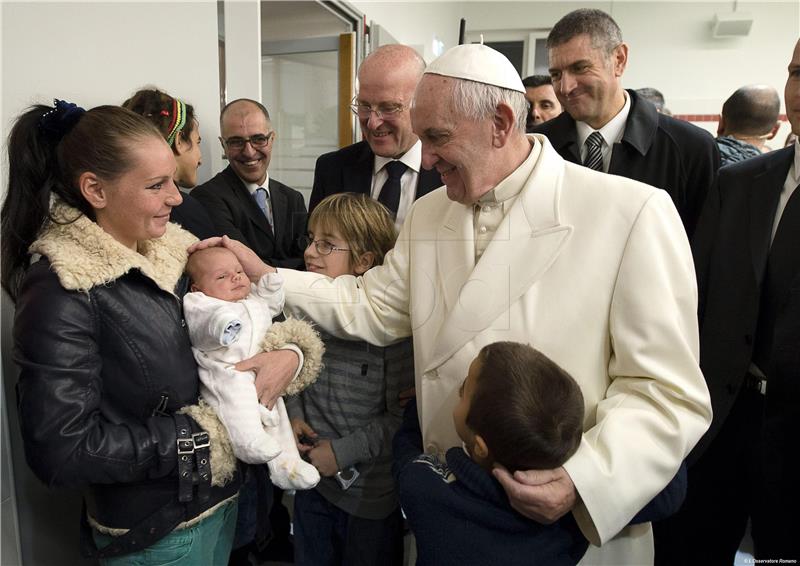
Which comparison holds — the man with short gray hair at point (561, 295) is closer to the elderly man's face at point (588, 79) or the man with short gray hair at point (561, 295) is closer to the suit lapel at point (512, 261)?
the suit lapel at point (512, 261)

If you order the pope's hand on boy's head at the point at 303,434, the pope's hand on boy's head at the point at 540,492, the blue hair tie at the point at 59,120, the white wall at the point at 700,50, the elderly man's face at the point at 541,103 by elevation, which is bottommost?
the pope's hand on boy's head at the point at 303,434

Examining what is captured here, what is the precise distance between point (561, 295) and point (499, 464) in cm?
40

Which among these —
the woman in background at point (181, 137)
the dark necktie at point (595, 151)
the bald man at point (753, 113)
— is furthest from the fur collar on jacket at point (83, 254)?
the bald man at point (753, 113)

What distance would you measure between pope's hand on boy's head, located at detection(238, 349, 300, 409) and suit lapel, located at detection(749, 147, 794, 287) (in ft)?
4.70

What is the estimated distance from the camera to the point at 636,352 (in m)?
1.18

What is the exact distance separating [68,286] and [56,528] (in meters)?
0.99

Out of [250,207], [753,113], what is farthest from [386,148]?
[753,113]

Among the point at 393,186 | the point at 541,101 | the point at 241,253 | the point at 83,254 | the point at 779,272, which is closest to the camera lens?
the point at 83,254

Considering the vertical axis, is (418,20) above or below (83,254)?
above

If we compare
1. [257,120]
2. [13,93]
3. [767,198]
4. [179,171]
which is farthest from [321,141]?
[767,198]

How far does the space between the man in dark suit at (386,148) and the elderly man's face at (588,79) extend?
67 centimetres

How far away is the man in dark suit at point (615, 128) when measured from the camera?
7.26 feet

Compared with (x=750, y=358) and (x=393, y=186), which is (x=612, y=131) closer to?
(x=393, y=186)

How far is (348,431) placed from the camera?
1.59m
